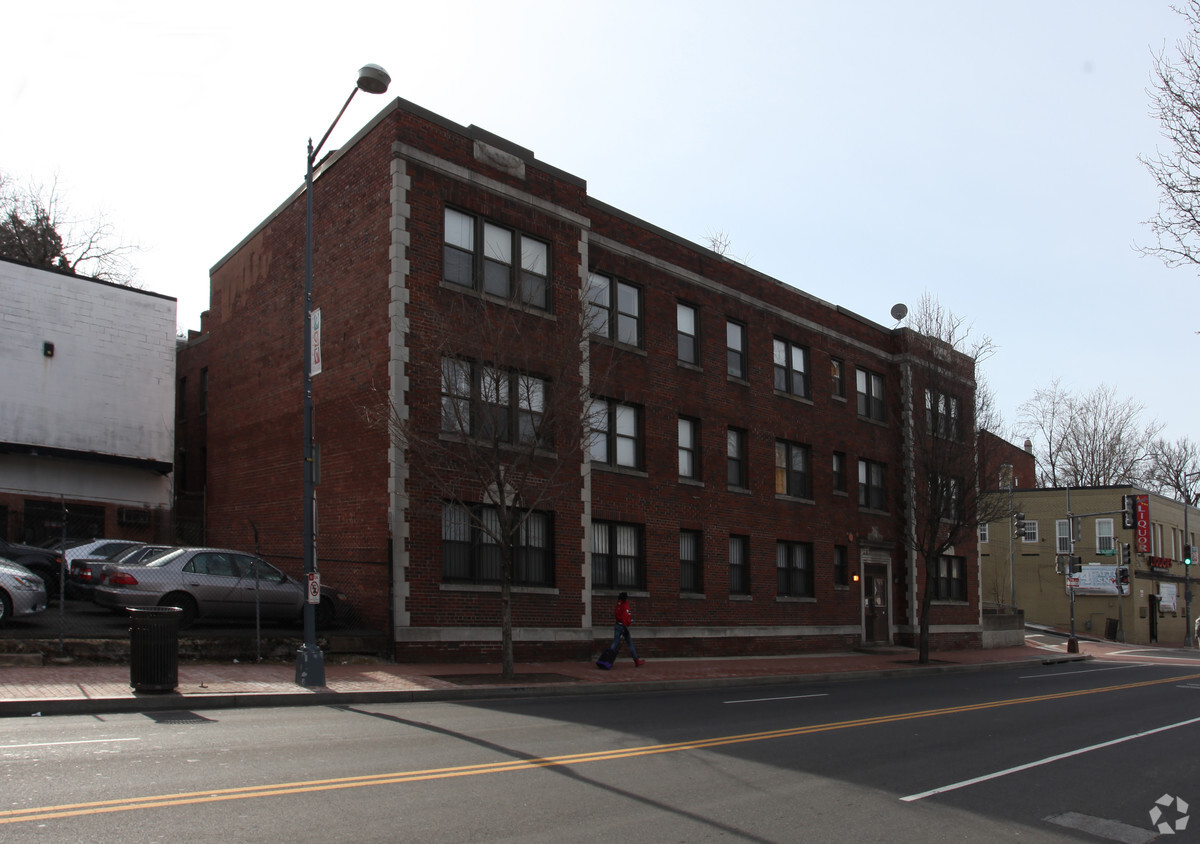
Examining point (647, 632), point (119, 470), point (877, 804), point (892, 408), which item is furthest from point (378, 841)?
point (892, 408)

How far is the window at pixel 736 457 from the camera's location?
28.3 m

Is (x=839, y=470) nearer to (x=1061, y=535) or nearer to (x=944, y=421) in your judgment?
(x=944, y=421)

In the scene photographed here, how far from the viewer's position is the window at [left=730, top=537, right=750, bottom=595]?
27.9m

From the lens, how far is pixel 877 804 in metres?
7.91

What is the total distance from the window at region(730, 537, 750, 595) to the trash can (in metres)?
17.7

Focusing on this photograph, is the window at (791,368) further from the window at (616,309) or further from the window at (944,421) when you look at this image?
the window at (616,309)

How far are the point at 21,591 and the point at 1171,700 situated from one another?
2081 cm

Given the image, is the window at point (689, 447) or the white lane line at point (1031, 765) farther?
the window at point (689, 447)

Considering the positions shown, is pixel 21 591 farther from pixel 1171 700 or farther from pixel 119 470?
pixel 1171 700

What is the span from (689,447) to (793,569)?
20.0 ft

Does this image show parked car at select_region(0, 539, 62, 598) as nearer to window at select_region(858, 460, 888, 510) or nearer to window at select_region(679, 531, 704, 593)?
window at select_region(679, 531, 704, 593)

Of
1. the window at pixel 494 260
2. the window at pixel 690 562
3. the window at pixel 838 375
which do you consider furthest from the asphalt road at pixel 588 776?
the window at pixel 838 375

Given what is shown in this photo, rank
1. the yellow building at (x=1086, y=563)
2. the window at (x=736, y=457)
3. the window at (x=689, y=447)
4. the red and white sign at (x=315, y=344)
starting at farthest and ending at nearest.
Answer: the yellow building at (x=1086, y=563)
the window at (x=736, y=457)
the window at (x=689, y=447)
the red and white sign at (x=315, y=344)

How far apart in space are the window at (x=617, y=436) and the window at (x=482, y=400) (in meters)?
3.82
